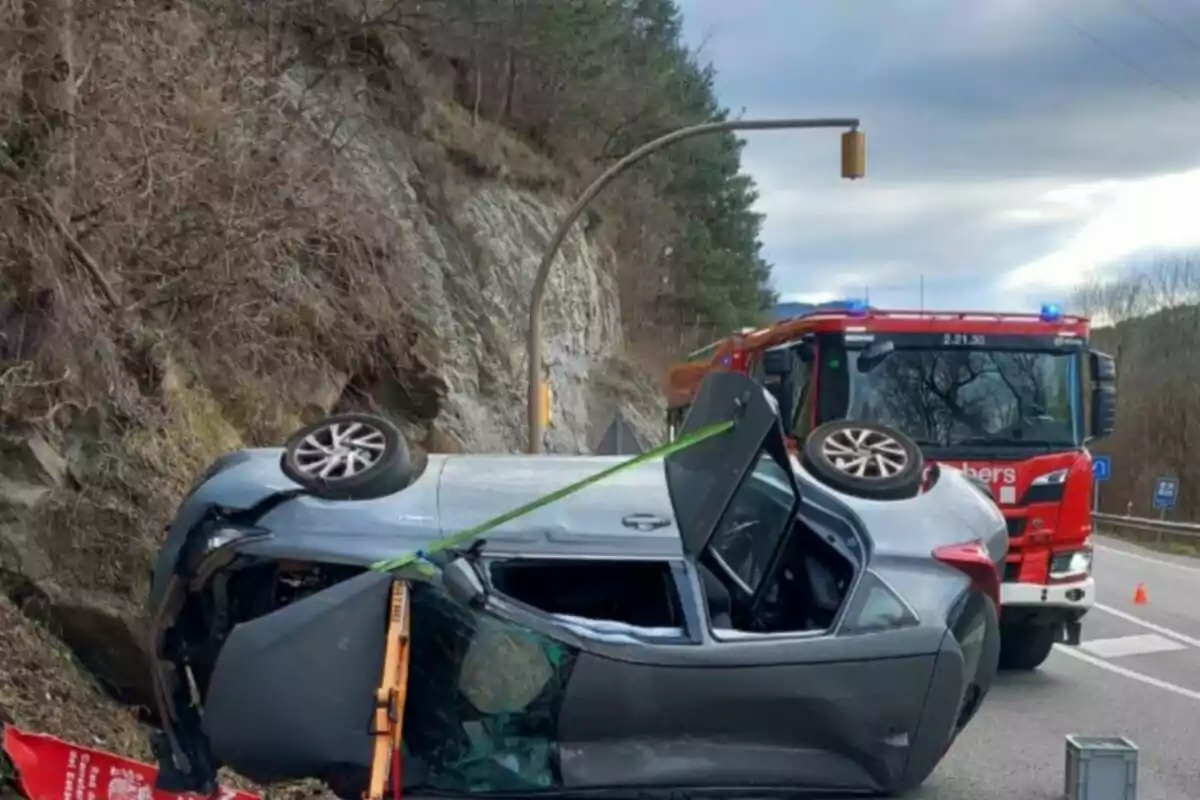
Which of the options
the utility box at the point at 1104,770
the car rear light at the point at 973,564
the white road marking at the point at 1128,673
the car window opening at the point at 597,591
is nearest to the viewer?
the car rear light at the point at 973,564

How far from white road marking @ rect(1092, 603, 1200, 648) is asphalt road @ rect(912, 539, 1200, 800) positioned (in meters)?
0.01

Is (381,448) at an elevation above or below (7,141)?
below

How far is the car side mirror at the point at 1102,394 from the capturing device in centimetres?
1048

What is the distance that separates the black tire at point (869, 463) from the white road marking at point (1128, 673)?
21.8ft

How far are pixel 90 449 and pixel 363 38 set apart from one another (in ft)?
52.7

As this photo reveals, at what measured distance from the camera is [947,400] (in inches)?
423

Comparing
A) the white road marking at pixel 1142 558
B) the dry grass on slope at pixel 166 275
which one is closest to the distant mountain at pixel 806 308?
the dry grass on slope at pixel 166 275

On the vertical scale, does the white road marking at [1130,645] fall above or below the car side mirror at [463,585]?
below

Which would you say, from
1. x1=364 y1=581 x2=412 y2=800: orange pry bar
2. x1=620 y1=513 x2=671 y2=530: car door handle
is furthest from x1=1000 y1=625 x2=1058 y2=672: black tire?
x1=364 y1=581 x2=412 y2=800: orange pry bar

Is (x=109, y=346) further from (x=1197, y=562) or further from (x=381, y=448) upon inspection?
(x=1197, y=562)

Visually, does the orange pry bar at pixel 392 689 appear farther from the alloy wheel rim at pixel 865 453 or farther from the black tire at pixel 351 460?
the alloy wheel rim at pixel 865 453

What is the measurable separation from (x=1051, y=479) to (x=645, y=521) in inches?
265

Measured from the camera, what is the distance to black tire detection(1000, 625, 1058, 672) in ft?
36.4

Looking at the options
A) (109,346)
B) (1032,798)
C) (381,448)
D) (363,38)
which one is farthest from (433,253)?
(381,448)
